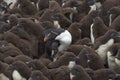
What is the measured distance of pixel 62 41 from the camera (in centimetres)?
1009

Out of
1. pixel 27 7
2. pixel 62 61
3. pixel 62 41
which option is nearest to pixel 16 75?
pixel 62 61

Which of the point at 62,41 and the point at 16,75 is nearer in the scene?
the point at 16,75

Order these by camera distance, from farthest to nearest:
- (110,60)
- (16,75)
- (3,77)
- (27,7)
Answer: (27,7) → (110,60) → (3,77) → (16,75)

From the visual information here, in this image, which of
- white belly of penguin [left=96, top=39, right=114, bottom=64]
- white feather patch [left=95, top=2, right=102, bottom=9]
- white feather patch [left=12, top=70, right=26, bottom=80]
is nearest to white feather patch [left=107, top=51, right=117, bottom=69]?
white belly of penguin [left=96, top=39, right=114, bottom=64]

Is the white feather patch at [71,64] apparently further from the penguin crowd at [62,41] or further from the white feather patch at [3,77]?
the white feather patch at [3,77]

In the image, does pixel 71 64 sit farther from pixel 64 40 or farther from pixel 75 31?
pixel 75 31

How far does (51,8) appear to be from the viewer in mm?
12055

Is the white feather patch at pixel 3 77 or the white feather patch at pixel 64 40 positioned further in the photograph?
the white feather patch at pixel 64 40

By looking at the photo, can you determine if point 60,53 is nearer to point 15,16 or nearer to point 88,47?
point 88,47

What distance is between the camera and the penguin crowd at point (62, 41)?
8.80 metres

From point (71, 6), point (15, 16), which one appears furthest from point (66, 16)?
point (15, 16)

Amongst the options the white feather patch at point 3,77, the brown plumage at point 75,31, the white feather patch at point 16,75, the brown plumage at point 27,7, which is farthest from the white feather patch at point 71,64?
the brown plumage at point 27,7

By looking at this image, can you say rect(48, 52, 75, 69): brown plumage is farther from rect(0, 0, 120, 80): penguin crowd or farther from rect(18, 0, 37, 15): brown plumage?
rect(18, 0, 37, 15): brown plumage

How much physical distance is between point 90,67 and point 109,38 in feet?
2.50
